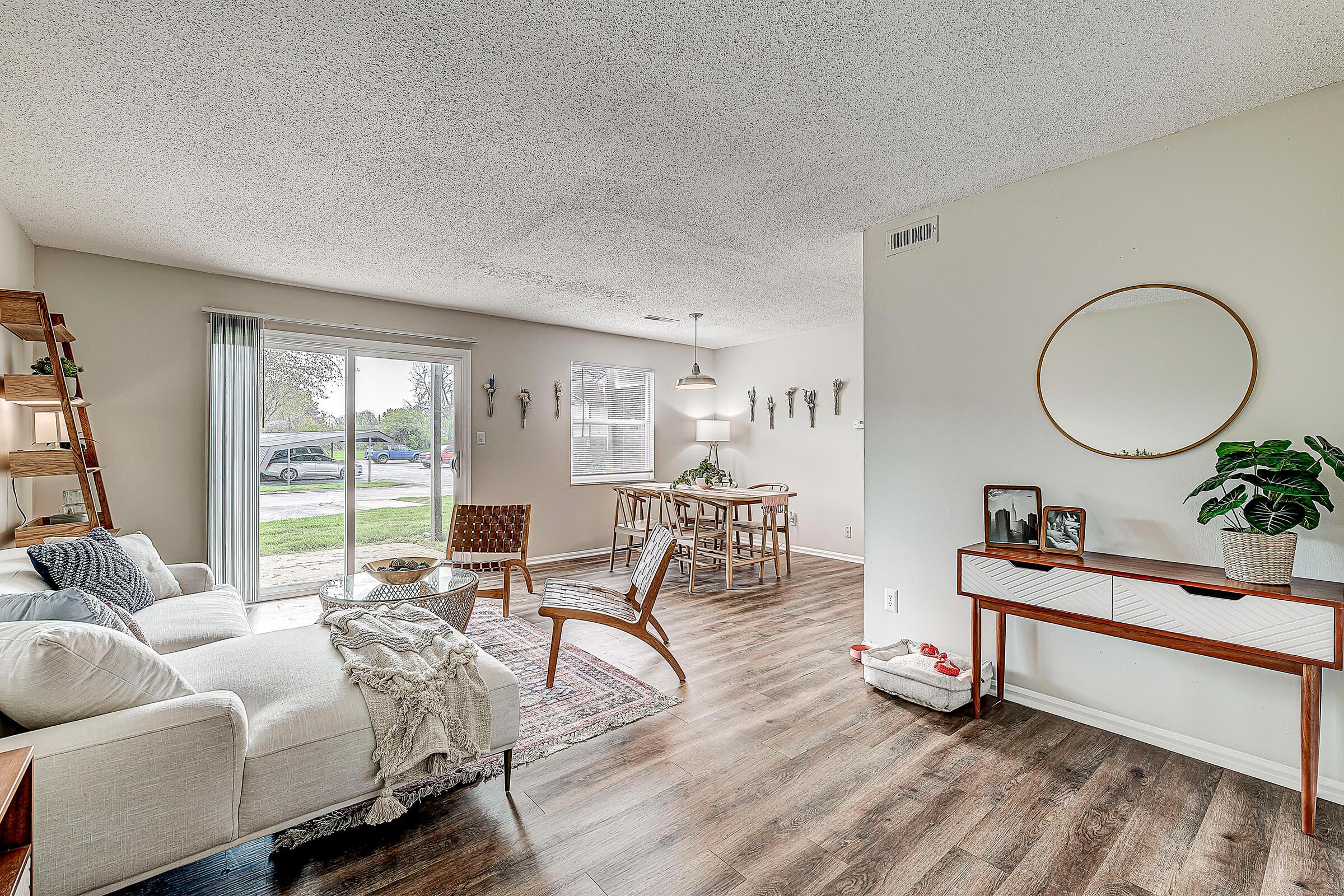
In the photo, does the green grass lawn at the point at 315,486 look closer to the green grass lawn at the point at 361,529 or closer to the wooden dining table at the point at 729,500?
the green grass lawn at the point at 361,529

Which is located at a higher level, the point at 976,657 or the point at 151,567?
the point at 151,567

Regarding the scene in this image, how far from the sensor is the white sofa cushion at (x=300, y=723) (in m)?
1.62

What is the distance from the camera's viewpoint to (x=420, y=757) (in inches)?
71.9

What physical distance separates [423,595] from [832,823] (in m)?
2.16

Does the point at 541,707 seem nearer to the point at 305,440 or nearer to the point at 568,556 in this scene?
the point at 305,440

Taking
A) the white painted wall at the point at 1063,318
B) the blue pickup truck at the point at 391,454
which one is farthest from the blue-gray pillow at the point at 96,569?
the white painted wall at the point at 1063,318

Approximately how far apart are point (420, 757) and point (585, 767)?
0.72m

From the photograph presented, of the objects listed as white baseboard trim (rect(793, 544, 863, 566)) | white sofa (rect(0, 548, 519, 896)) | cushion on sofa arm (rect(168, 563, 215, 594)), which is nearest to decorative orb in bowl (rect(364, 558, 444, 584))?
cushion on sofa arm (rect(168, 563, 215, 594))

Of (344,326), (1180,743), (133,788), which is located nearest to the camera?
(133,788)

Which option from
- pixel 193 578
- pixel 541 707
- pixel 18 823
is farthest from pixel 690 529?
pixel 18 823

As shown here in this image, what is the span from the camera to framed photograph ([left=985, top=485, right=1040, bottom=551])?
2.77 meters

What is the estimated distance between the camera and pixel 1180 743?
A: 247 cm

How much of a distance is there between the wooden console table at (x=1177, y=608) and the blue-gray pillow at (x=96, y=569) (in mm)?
3810

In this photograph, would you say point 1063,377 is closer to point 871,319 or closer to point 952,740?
point 871,319
